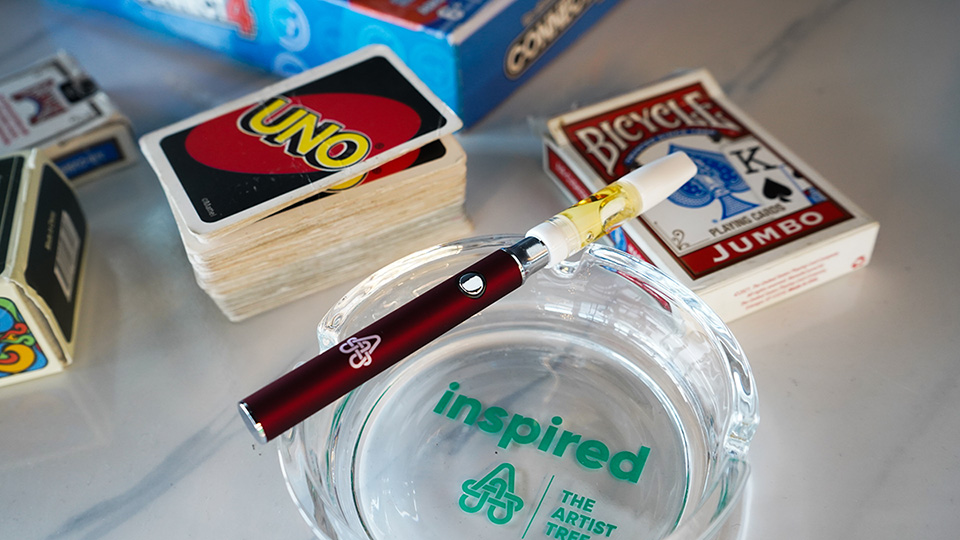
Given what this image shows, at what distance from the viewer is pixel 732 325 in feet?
1.97

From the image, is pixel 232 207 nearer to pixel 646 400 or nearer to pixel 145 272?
pixel 145 272

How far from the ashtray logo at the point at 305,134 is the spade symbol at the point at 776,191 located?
0.28m

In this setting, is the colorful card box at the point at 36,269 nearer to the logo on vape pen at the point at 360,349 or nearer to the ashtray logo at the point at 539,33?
the logo on vape pen at the point at 360,349

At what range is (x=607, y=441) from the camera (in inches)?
20.9

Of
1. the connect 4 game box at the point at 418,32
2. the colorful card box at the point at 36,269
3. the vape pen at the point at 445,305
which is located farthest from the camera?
the connect 4 game box at the point at 418,32

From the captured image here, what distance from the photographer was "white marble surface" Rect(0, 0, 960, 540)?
0.52m

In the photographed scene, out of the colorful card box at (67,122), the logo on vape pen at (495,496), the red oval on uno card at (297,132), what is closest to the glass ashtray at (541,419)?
the logo on vape pen at (495,496)

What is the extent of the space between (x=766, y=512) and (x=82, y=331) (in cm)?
47

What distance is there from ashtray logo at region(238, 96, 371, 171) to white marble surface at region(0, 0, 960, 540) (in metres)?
0.11

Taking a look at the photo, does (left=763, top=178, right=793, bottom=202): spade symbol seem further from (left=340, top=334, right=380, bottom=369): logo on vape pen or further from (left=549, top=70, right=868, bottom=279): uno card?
(left=340, top=334, right=380, bottom=369): logo on vape pen

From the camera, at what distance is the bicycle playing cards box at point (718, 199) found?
0.58m

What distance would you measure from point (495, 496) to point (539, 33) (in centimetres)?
43

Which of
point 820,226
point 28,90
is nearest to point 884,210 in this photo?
point 820,226

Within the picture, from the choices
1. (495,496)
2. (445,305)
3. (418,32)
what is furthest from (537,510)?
(418,32)
